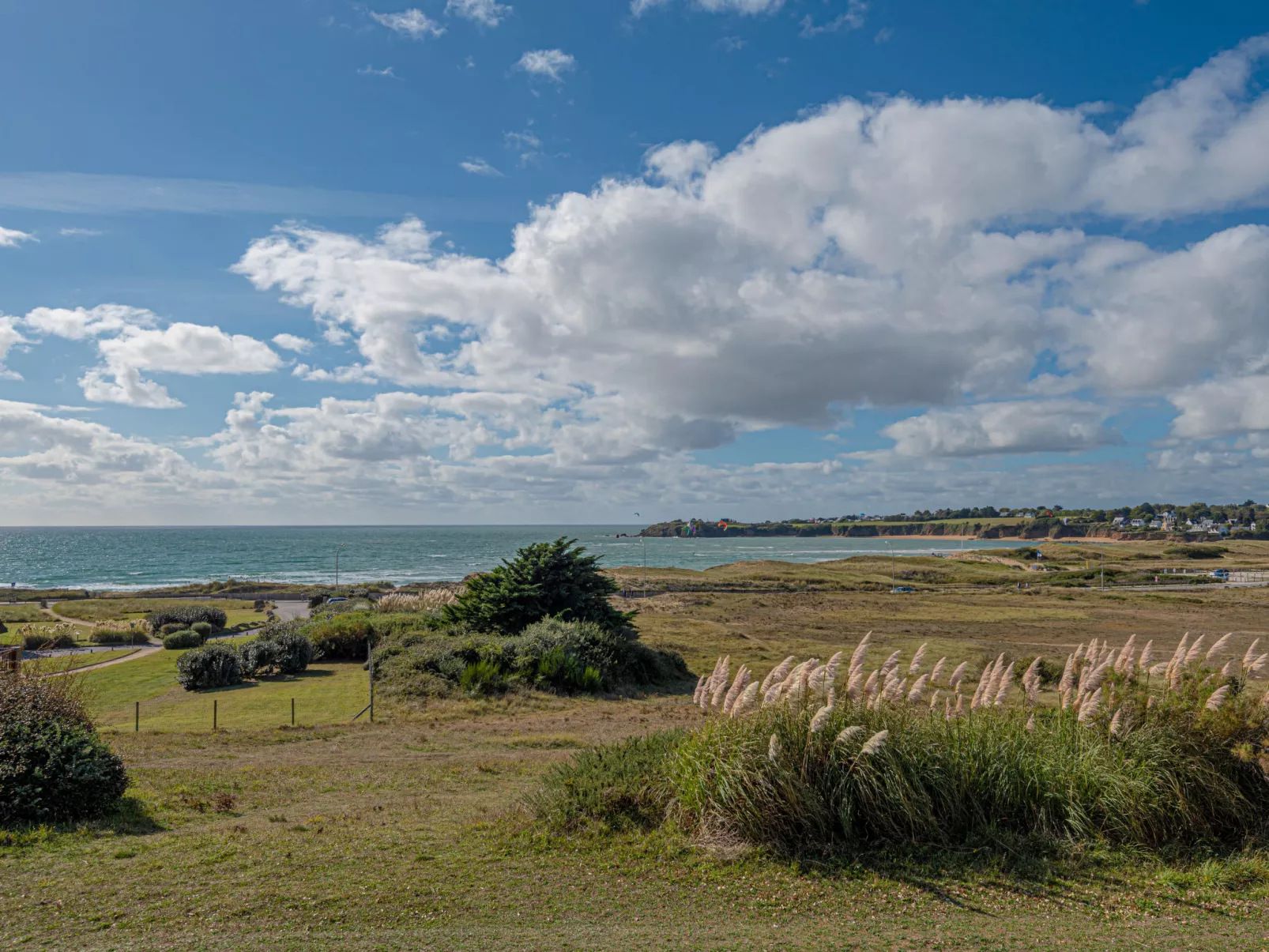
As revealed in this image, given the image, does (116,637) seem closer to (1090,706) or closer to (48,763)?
(48,763)

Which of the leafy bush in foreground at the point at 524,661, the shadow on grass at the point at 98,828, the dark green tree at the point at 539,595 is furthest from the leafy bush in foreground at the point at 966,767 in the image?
the dark green tree at the point at 539,595

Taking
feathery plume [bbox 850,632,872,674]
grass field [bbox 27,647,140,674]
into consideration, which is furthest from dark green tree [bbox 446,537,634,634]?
feathery plume [bbox 850,632,872,674]

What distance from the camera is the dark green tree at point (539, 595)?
2992 cm

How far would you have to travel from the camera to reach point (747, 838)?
801 centimetres

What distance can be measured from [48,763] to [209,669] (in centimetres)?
1829

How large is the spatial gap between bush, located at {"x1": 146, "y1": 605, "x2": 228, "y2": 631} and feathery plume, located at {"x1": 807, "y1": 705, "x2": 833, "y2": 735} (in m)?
45.9

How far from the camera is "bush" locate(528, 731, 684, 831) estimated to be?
879 cm

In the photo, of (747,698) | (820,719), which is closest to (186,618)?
(747,698)

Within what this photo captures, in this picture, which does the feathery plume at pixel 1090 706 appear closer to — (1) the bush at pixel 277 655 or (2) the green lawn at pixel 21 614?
(1) the bush at pixel 277 655

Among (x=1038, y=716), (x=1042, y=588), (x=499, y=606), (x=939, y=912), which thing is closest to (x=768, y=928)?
(x=939, y=912)

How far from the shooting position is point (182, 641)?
129 feet

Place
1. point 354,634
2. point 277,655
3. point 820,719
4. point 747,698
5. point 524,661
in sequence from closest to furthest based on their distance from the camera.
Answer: point 820,719 < point 747,698 < point 524,661 < point 277,655 < point 354,634

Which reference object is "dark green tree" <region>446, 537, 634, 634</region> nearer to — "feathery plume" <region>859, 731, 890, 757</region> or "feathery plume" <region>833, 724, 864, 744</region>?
"feathery plume" <region>833, 724, 864, 744</region>

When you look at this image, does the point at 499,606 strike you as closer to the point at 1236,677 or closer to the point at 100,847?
the point at 100,847
